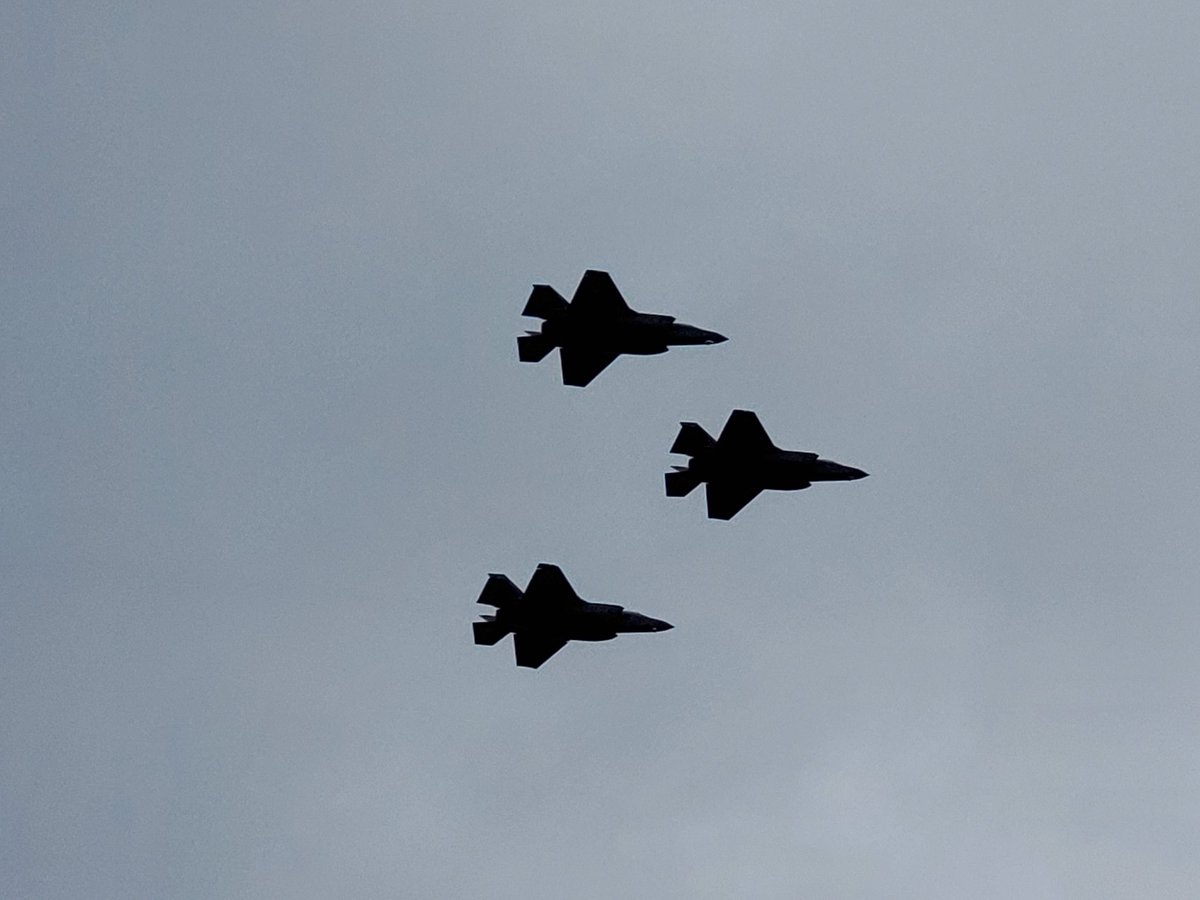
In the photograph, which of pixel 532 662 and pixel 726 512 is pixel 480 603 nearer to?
pixel 532 662

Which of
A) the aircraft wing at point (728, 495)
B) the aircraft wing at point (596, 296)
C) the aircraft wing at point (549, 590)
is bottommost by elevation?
the aircraft wing at point (549, 590)

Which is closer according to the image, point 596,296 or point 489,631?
point 596,296

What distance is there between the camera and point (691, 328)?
100 metres

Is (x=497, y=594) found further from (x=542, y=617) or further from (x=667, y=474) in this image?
(x=667, y=474)

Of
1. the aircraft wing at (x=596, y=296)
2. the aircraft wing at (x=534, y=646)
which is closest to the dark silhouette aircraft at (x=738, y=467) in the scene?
the aircraft wing at (x=596, y=296)

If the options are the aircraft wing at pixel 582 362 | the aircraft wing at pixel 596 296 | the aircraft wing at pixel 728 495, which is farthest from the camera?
the aircraft wing at pixel 728 495

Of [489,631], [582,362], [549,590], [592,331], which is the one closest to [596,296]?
[592,331]

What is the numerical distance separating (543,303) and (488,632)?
56.4 feet

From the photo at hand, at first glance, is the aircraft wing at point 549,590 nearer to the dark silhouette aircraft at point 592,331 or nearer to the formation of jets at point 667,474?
the formation of jets at point 667,474

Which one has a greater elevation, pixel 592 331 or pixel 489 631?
pixel 592 331

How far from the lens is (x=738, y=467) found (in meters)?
100

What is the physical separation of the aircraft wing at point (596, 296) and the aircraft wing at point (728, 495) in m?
11.1

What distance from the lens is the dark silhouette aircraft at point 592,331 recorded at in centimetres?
9619

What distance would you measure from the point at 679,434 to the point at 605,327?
7192 millimetres
